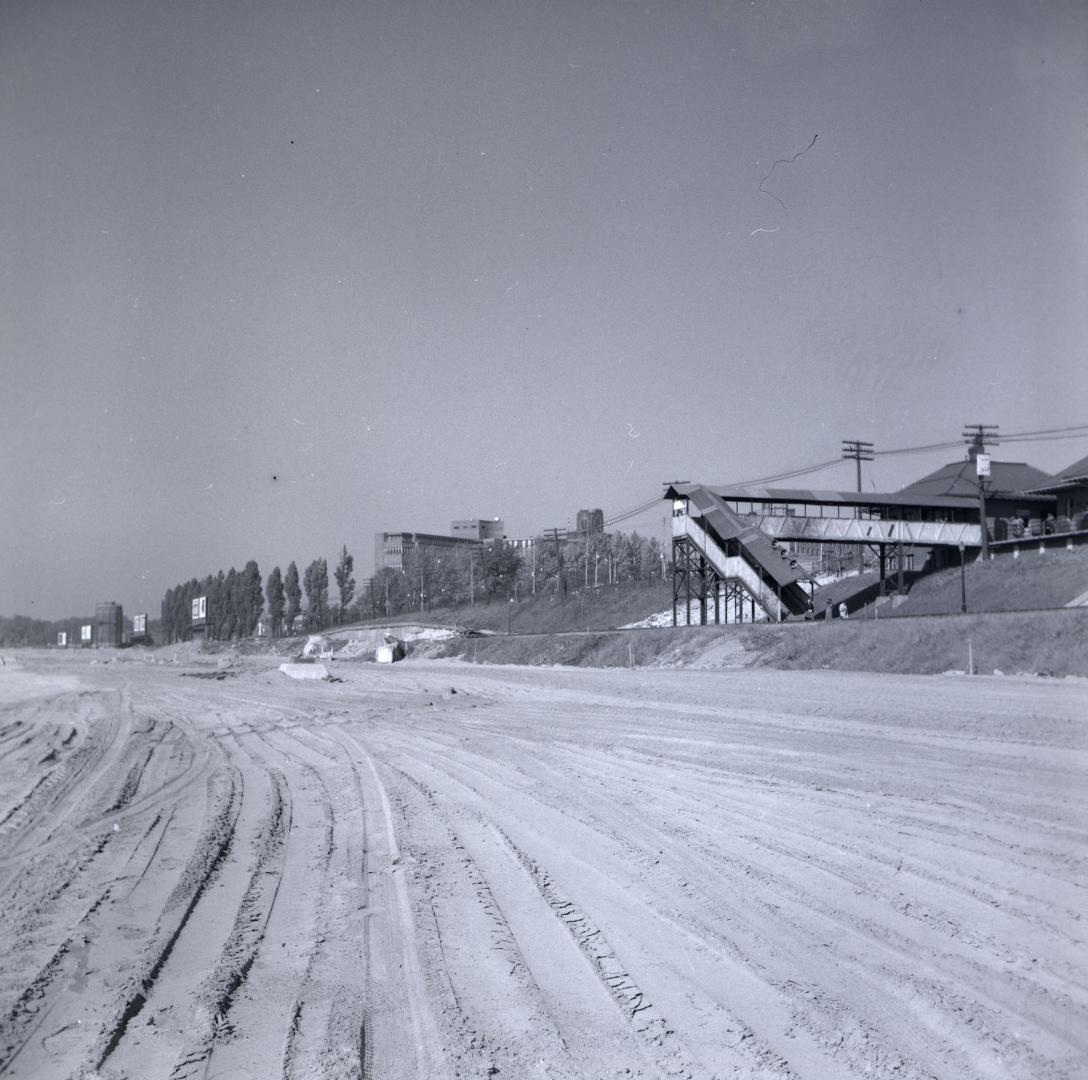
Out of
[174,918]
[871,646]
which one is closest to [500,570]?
[871,646]

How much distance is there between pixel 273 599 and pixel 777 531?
273 ft

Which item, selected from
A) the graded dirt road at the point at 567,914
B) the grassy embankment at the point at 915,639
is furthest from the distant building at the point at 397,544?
the graded dirt road at the point at 567,914

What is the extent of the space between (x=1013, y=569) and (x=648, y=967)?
38.1 metres

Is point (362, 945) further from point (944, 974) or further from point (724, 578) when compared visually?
point (724, 578)

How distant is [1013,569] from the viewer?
37812 millimetres

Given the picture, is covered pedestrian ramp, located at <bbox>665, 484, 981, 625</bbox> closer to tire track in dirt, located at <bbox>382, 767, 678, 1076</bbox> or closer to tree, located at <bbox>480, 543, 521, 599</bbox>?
tire track in dirt, located at <bbox>382, 767, 678, 1076</bbox>

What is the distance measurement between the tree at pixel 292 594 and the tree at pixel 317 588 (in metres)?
1.18

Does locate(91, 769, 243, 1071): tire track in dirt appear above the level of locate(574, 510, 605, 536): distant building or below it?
below

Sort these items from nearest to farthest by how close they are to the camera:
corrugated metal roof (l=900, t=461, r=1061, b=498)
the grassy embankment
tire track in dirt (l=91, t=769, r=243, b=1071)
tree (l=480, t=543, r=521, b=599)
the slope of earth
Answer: tire track in dirt (l=91, t=769, r=243, b=1071) < the grassy embankment < the slope of earth < corrugated metal roof (l=900, t=461, r=1061, b=498) < tree (l=480, t=543, r=521, b=599)

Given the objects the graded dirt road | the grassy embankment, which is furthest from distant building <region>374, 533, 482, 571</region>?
the graded dirt road

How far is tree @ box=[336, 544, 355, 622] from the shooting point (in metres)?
112

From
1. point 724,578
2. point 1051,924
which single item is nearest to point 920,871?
point 1051,924

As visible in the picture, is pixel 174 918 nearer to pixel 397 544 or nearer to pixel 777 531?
pixel 777 531

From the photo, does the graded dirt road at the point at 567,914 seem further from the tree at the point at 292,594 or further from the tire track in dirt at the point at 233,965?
the tree at the point at 292,594
